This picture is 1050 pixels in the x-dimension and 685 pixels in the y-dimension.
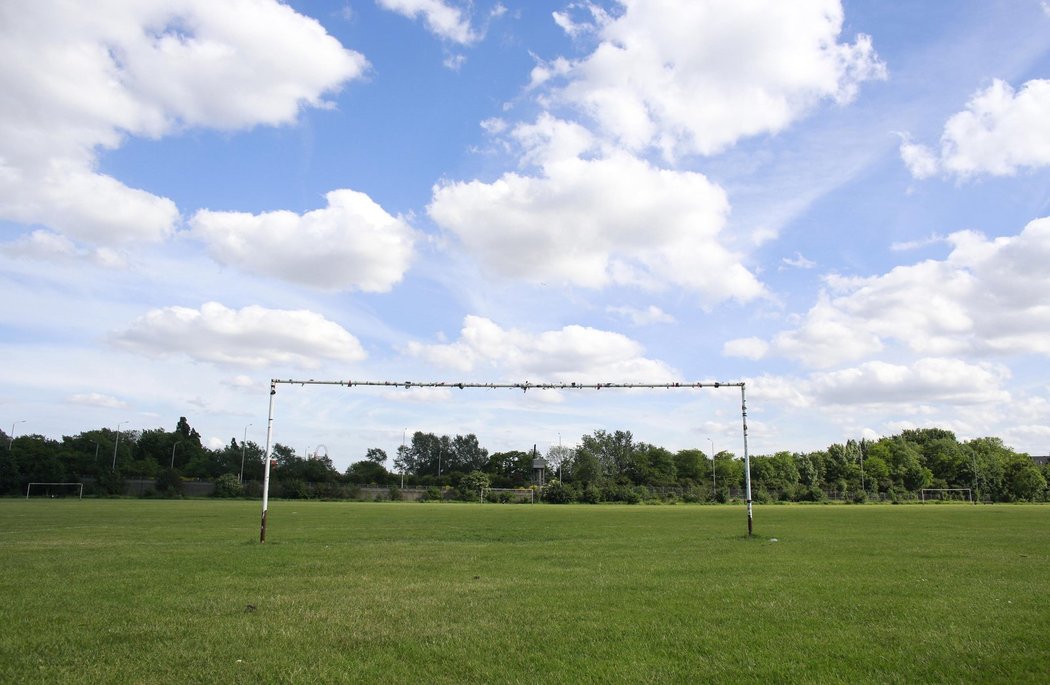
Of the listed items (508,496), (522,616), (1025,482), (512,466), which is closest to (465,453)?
(512,466)

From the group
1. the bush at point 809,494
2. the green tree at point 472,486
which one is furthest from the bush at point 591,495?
the bush at point 809,494

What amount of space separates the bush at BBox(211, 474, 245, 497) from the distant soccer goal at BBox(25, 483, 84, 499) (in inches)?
633

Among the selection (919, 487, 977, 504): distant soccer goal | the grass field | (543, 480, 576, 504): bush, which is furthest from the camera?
(919, 487, 977, 504): distant soccer goal

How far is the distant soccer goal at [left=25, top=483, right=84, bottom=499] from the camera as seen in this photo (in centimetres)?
9075

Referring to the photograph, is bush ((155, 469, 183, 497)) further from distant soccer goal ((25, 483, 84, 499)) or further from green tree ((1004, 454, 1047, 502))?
green tree ((1004, 454, 1047, 502))

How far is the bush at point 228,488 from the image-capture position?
3740 inches

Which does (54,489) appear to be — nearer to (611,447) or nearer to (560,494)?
(560,494)

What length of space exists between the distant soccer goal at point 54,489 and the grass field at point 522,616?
87.0m

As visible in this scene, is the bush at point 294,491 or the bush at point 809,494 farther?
the bush at point 809,494

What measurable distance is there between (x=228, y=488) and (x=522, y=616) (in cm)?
9587

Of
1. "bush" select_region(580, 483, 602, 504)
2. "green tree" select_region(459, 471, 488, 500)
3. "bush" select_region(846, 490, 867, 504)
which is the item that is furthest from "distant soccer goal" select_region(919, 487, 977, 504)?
"green tree" select_region(459, 471, 488, 500)

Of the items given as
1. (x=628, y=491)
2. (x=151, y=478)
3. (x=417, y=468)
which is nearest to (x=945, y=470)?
(x=628, y=491)

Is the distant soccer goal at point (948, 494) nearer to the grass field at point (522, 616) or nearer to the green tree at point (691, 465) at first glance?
the green tree at point (691, 465)

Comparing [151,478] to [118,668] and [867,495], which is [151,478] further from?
[118,668]
